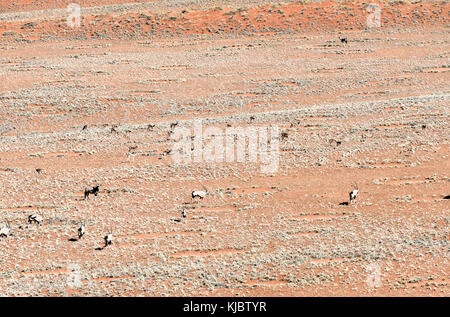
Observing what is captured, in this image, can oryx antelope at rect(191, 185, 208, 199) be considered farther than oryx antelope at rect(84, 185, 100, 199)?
No

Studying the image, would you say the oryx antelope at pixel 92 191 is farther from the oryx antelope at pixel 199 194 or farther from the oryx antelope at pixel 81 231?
the oryx antelope at pixel 199 194

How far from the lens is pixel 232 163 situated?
39031mm

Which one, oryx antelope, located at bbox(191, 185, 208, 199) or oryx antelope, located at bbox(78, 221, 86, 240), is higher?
oryx antelope, located at bbox(191, 185, 208, 199)

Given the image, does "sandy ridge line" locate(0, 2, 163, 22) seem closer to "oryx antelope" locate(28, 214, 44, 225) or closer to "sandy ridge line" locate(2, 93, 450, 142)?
"sandy ridge line" locate(2, 93, 450, 142)

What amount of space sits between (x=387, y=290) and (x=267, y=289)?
6.64 m

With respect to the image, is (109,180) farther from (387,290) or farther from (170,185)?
(387,290)

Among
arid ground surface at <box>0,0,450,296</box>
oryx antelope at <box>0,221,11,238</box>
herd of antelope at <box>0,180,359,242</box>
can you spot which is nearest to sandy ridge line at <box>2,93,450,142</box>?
arid ground surface at <box>0,0,450,296</box>

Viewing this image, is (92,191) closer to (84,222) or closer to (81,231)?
(84,222)

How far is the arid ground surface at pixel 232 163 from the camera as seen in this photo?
102ft

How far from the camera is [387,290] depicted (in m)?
29.9

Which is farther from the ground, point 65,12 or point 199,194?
point 65,12

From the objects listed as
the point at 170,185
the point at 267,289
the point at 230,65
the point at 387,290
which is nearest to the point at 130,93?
the point at 230,65

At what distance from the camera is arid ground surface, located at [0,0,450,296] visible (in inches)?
1222

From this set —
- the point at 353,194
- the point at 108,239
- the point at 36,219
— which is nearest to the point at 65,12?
the point at 36,219
